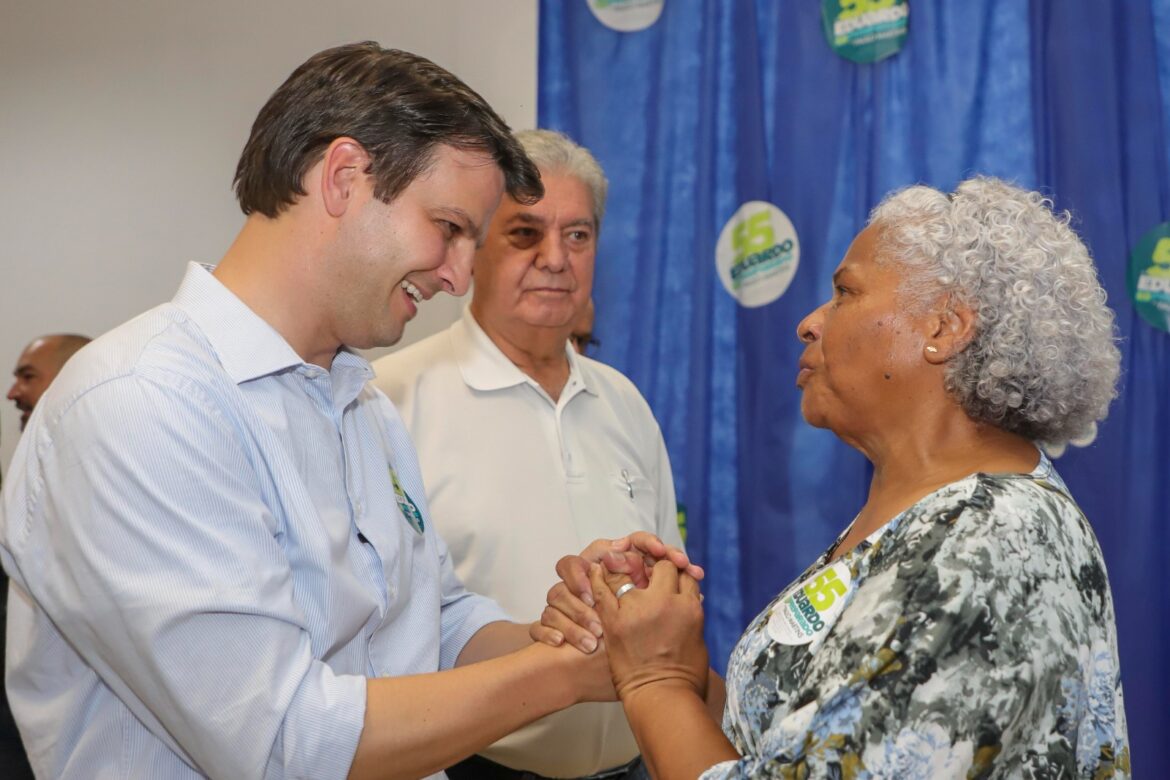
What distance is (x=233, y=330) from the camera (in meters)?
1.43

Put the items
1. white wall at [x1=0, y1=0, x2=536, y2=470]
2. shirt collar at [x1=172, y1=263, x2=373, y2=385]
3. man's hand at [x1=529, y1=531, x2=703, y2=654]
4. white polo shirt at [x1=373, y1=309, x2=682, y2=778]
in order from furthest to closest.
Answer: white wall at [x1=0, y1=0, x2=536, y2=470]
white polo shirt at [x1=373, y1=309, x2=682, y2=778]
man's hand at [x1=529, y1=531, x2=703, y2=654]
shirt collar at [x1=172, y1=263, x2=373, y2=385]

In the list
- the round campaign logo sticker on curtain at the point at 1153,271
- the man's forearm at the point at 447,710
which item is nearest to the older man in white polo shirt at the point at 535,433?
the man's forearm at the point at 447,710

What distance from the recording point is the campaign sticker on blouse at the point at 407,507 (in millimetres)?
1702

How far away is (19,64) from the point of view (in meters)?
4.32

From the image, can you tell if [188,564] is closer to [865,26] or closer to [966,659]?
[966,659]

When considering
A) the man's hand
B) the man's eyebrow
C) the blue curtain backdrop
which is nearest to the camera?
the man's hand

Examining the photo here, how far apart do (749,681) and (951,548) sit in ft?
1.11

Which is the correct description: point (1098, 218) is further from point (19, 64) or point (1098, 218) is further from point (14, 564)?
point (19, 64)

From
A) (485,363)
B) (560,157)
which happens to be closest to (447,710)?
(485,363)

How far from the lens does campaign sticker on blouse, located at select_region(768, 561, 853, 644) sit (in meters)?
1.37

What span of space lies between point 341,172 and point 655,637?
78 cm

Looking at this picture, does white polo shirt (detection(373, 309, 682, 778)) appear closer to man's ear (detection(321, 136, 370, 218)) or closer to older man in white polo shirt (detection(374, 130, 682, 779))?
older man in white polo shirt (detection(374, 130, 682, 779))

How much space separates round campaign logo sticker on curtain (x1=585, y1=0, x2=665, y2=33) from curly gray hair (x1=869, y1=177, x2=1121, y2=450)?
81.8 inches

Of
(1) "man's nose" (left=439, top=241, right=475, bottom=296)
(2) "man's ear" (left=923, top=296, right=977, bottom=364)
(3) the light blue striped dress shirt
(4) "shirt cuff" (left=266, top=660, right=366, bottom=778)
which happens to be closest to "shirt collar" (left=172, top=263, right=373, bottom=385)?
(3) the light blue striped dress shirt
